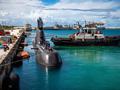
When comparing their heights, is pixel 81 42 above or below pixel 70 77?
above

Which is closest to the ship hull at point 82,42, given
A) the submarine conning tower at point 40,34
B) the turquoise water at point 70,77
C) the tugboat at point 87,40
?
the tugboat at point 87,40

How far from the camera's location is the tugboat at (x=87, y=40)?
239 feet

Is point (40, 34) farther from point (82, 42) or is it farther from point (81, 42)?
Result: point (82, 42)

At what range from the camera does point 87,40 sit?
73625mm

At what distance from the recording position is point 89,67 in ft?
138

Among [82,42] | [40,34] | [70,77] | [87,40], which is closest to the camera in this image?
[70,77]

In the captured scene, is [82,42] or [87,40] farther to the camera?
[87,40]

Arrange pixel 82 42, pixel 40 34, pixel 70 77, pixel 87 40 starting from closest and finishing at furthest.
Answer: pixel 70 77
pixel 40 34
pixel 82 42
pixel 87 40

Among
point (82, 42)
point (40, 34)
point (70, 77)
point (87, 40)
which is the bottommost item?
point (70, 77)

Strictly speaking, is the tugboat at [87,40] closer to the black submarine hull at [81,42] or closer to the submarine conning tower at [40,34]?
the black submarine hull at [81,42]

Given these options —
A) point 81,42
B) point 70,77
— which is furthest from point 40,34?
point 70,77

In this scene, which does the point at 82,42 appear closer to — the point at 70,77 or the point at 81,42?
the point at 81,42

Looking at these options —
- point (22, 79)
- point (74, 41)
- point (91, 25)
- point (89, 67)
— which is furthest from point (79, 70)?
point (91, 25)

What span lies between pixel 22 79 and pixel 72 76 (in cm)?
663
